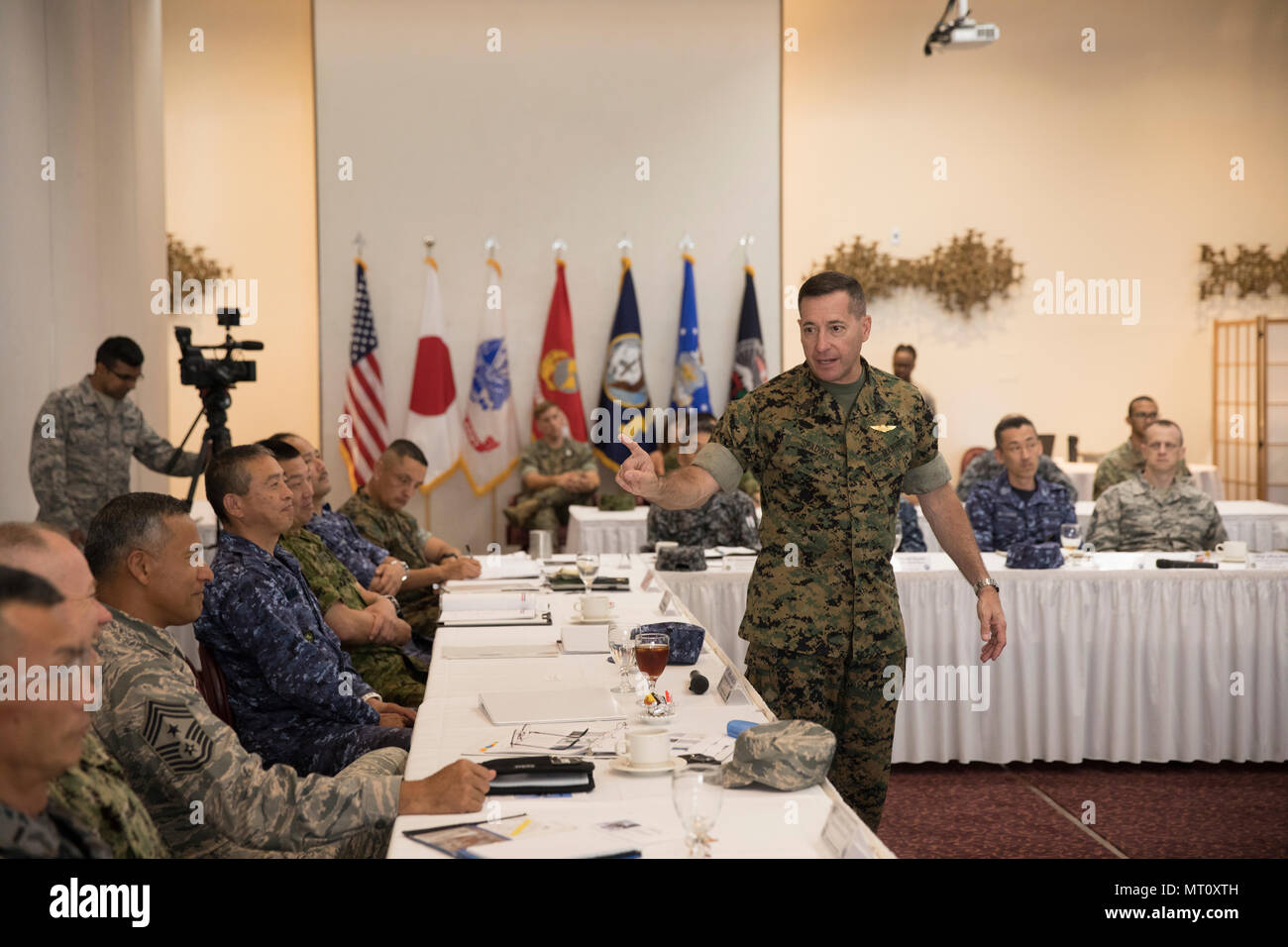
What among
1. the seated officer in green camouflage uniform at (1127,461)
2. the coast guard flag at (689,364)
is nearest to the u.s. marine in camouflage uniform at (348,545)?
the coast guard flag at (689,364)

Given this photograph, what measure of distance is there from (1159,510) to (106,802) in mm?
4524

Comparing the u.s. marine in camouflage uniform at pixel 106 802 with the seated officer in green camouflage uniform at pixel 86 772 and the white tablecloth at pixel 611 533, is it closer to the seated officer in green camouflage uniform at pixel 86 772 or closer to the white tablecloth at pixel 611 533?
the seated officer in green camouflage uniform at pixel 86 772

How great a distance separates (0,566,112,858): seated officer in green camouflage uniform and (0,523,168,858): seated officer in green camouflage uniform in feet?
0.57

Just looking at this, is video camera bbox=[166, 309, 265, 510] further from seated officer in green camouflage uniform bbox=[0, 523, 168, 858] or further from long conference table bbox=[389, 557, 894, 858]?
seated officer in green camouflage uniform bbox=[0, 523, 168, 858]

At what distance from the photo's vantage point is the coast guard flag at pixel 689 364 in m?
8.03

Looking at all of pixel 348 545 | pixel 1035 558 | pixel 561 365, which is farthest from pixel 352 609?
pixel 561 365

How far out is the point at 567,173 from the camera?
820 cm

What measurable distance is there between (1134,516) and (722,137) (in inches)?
169

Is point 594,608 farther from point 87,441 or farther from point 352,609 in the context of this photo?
point 87,441

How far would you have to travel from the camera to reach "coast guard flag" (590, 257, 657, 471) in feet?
26.6

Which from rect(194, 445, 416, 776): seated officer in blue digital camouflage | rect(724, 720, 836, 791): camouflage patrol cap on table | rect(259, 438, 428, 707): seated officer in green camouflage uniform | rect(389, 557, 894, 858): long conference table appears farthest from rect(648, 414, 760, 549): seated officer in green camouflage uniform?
rect(724, 720, 836, 791): camouflage patrol cap on table

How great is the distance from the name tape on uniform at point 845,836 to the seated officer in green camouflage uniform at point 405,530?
250 centimetres

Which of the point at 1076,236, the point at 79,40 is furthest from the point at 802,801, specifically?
the point at 1076,236

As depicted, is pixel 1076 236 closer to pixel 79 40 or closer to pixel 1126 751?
pixel 1126 751
